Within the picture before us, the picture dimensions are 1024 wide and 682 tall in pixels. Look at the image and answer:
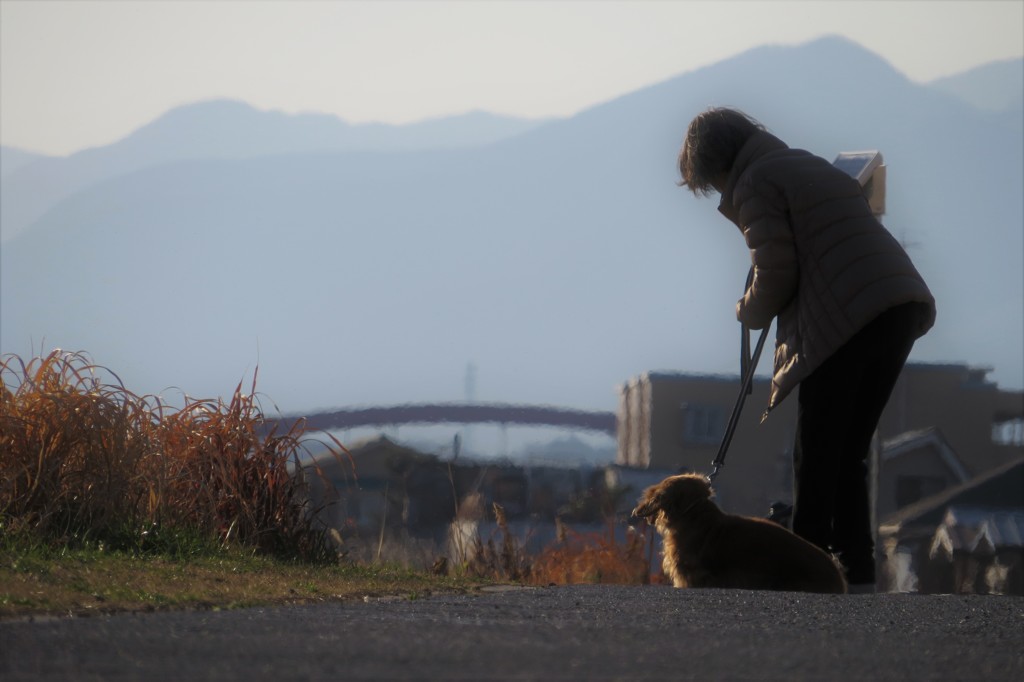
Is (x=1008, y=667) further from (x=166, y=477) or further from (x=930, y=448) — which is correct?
(x=930, y=448)

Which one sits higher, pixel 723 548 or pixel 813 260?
pixel 813 260

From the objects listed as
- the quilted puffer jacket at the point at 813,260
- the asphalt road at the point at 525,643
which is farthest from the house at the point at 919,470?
the asphalt road at the point at 525,643

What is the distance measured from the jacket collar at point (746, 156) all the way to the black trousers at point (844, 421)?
0.70m

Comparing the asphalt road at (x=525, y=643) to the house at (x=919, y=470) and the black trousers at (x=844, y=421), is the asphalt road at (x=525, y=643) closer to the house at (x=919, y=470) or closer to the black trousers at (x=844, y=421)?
the black trousers at (x=844, y=421)

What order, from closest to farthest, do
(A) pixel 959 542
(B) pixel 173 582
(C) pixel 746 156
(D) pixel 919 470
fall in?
(B) pixel 173 582
(C) pixel 746 156
(A) pixel 959 542
(D) pixel 919 470

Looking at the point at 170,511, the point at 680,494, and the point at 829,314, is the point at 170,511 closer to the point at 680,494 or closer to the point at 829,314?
the point at 680,494

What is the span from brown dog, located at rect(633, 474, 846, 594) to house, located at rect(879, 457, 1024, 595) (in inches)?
554

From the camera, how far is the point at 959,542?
91.5 ft

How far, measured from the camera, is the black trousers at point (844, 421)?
Result: 4.98 meters

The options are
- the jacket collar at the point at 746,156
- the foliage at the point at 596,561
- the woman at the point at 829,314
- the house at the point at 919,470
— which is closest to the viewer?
the woman at the point at 829,314

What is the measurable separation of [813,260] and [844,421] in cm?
59

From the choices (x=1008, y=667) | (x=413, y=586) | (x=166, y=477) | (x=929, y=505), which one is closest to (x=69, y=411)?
(x=166, y=477)

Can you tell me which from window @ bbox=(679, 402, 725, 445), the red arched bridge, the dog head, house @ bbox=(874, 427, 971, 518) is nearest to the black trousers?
Answer: the dog head

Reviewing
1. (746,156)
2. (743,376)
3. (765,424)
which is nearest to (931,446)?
(765,424)
